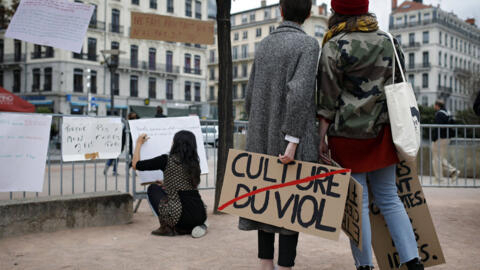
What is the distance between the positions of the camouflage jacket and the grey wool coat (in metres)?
0.08

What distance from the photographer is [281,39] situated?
290 centimetres

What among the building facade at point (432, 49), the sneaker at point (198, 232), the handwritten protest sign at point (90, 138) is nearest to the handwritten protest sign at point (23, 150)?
the handwritten protest sign at point (90, 138)

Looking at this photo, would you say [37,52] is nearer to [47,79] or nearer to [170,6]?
[47,79]

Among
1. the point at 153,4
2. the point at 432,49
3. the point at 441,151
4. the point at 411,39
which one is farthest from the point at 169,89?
the point at 441,151

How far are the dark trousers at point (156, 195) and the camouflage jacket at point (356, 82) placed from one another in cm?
288

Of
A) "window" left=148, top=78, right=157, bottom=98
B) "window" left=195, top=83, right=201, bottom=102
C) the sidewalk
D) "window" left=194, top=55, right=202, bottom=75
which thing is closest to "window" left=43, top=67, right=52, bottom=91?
"window" left=148, top=78, right=157, bottom=98

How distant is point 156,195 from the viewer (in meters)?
5.28

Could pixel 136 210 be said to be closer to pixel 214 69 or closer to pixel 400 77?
pixel 400 77

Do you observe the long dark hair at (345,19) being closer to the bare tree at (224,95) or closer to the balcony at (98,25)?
the bare tree at (224,95)

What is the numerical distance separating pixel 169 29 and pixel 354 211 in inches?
152

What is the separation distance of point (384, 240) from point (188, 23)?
12.8ft

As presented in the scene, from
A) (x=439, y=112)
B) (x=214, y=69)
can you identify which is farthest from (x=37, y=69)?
(x=439, y=112)

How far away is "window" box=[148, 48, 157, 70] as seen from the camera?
5275cm

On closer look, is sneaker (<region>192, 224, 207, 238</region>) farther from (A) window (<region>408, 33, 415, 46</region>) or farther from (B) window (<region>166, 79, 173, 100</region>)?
(A) window (<region>408, 33, 415, 46</region>)
